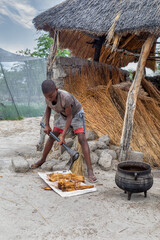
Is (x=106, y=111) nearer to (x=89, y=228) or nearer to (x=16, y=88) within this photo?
(x=89, y=228)

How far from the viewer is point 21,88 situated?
8.68 metres

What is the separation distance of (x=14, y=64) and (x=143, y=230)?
766 cm

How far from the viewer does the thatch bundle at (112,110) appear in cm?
391

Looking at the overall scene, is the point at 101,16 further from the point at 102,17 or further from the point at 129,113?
the point at 129,113

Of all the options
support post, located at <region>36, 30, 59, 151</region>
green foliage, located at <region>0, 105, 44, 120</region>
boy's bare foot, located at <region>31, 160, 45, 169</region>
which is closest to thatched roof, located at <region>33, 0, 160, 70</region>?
support post, located at <region>36, 30, 59, 151</region>

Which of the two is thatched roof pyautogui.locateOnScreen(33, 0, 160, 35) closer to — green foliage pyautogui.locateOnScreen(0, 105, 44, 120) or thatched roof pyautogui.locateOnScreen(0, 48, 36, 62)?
thatched roof pyautogui.locateOnScreen(0, 48, 36, 62)

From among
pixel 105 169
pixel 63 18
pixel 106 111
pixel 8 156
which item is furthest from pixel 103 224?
pixel 63 18

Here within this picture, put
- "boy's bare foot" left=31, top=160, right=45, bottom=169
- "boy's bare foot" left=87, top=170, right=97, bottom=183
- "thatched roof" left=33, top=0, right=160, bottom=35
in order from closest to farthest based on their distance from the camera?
1. "boy's bare foot" left=87, top=170, right=97, bottom=183
2. "boy's bare foot" left=31, top=160, right=45, bottom=169
3. "thatched roof" left=33, top=0, right=160, bottom=35

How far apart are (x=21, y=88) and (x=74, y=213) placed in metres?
7.27

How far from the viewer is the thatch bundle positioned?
3910 millimetres

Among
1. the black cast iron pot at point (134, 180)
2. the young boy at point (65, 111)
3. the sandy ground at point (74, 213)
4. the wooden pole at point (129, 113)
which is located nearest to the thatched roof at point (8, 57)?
the wooden pole at point (129, 113)

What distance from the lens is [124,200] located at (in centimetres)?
231

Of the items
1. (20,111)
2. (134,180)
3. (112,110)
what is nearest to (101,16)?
→ (112,110)

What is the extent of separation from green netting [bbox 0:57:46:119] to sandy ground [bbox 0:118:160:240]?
5.72 meters
